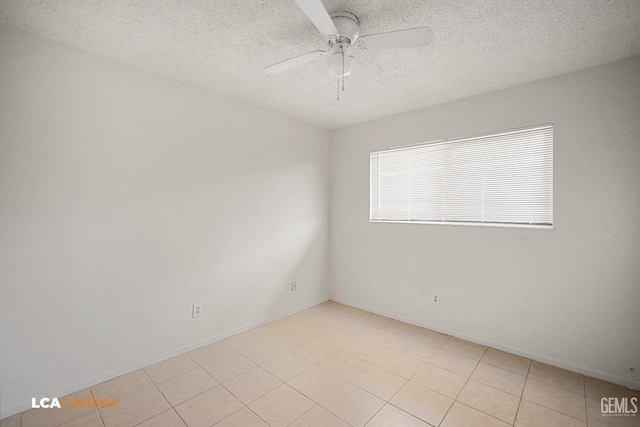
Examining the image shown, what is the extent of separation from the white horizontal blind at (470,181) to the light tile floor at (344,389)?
1.33 metres

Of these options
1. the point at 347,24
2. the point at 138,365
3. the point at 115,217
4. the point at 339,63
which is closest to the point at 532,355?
the point at 339,63

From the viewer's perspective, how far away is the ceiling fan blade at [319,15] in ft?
4.25

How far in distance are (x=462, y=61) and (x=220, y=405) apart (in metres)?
3.16

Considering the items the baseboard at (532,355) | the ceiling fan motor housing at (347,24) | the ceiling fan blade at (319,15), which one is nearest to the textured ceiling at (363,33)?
the ceiling fan motor housing at (347,24)

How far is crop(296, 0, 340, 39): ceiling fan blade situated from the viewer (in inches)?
51.0

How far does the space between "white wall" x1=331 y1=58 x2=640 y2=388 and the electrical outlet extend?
7.40ft

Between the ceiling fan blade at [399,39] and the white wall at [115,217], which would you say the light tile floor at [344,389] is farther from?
the ceiling fan blade at [399,39]

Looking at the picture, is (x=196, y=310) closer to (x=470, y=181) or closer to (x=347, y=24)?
(x=347, y=24)

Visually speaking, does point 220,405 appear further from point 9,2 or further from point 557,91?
point 557,91

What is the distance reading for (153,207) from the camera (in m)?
2.46

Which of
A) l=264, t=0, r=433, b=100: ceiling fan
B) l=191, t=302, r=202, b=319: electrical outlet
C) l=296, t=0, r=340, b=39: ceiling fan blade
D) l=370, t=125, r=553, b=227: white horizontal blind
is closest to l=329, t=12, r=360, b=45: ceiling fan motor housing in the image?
l=264, t=0, r=433, b=100: ceiling fan

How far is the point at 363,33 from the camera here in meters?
1.88

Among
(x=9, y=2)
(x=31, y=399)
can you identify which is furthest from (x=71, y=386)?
(x=9, y=2)

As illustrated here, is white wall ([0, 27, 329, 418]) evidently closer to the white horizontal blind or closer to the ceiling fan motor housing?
the white horizontal blind
